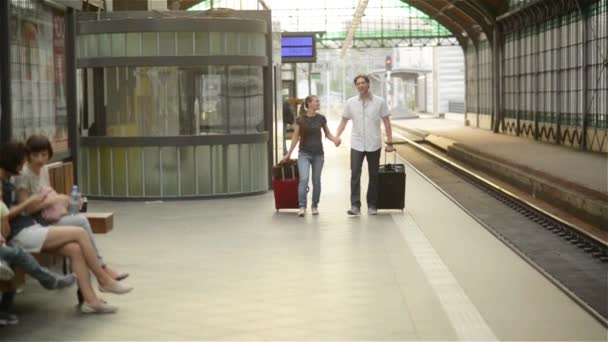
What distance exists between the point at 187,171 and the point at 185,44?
1783 mm

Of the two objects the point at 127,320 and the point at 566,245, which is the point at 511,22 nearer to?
the point at 566,245

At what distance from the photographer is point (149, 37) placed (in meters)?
17.1

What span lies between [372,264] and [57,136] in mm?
3887

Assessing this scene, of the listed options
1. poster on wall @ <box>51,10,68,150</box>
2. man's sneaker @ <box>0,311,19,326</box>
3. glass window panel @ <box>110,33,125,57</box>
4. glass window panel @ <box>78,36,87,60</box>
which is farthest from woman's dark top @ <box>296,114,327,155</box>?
man's sneaker @ <box>0,311,19,326</box>

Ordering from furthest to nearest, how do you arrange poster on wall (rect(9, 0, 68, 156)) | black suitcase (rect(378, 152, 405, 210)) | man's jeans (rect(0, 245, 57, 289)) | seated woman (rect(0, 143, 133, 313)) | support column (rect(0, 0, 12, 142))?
black suitcase (rect(378, 152, 405, 210)) → poster on wall (rect(9, 0, 68, 156)) → support column (rect(0, 0, 12, 142)) → seated woman (rect(0, 143, 133, 313)) → man's jeans (rect(0, 245, 57, 289))

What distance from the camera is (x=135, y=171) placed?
17516mm

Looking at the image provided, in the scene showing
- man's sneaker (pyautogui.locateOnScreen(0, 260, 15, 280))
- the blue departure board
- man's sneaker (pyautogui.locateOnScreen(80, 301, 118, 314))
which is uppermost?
the blue departure board

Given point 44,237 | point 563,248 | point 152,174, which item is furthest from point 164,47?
point 44,237

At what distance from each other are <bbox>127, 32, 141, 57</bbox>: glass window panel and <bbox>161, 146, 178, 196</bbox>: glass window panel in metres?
1.38

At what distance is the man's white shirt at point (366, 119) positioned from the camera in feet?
49.9

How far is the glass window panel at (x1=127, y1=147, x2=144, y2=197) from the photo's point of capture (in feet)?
57.1

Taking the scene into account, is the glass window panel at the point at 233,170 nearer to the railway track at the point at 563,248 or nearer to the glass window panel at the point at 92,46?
the glass window panel at the point at 92,46

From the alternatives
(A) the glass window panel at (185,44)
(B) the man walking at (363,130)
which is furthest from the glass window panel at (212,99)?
(B) the man walking at (363,130)

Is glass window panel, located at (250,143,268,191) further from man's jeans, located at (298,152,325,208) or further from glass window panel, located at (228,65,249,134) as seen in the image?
man's jeans, located at (298,152,325,208)
